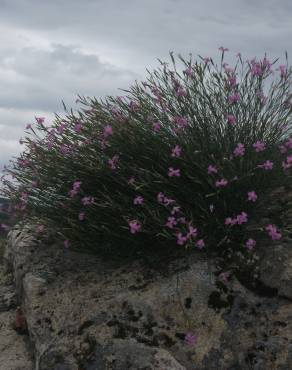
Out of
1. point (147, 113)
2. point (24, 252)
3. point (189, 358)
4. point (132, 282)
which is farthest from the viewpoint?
point (24, 252)

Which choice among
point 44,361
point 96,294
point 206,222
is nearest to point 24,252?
point 96,294

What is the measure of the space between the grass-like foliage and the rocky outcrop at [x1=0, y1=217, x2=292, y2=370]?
1.09ft

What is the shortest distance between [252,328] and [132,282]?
1073mm

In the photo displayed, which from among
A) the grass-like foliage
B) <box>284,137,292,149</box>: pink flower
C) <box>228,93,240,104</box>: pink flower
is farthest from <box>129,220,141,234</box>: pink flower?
<box>284,137,292,149</box>: pink flower

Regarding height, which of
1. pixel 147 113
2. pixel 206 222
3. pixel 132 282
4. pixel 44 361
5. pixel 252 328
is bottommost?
pixel 44 361

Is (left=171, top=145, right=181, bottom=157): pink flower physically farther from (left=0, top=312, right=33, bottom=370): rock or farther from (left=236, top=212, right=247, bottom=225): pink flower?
(left=0, top=312, right=33, bottom=370): rock

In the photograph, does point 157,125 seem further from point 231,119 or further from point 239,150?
point 239,150

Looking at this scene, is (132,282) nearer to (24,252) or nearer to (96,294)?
(96,294)

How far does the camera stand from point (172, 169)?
4.04 m

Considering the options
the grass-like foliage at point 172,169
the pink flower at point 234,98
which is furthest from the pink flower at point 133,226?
the pink flower at point 234,98

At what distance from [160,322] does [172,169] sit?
1194 millimetres

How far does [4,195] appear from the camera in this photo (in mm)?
5508

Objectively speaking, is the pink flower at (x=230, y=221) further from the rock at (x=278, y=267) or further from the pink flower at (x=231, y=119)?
the pink flower at (x=231, y=119)

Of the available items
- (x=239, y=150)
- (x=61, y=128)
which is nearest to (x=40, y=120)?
(x=61, y=128)
